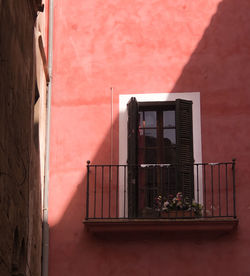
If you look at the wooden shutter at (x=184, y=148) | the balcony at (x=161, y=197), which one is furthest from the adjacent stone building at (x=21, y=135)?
the wooden shutter at (x=184, y=148)

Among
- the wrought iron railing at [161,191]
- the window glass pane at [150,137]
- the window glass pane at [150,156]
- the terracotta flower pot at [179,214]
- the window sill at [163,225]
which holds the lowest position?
the window sill at [163,225]

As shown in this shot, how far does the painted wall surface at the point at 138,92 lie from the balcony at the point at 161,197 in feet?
0.68

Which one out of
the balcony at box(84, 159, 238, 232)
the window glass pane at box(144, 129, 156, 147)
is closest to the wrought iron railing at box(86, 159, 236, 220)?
the balcony at box(84, 159, 238, 232)

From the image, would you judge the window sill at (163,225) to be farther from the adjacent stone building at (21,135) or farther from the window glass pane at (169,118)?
the window glass pane at (169,118)

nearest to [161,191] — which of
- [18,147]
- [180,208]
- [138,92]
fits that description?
[180,208]

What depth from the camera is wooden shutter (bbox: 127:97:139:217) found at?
43.7 ft

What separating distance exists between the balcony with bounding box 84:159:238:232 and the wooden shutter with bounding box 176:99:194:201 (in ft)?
0.05

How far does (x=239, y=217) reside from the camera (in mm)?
13344

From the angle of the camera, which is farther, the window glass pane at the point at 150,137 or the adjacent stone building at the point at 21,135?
the window glass pane at the point at 150,137

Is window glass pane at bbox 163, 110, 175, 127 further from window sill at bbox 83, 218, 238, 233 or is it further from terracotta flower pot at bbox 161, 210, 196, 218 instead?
window sill at bbox 83, 218, 238, 233

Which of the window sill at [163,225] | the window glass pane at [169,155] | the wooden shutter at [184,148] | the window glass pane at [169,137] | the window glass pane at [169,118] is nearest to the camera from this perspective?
the window sill at [163,225]

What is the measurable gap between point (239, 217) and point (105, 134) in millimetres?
2674

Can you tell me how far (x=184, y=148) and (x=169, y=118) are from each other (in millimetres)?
846

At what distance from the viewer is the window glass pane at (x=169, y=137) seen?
46.1 feet
